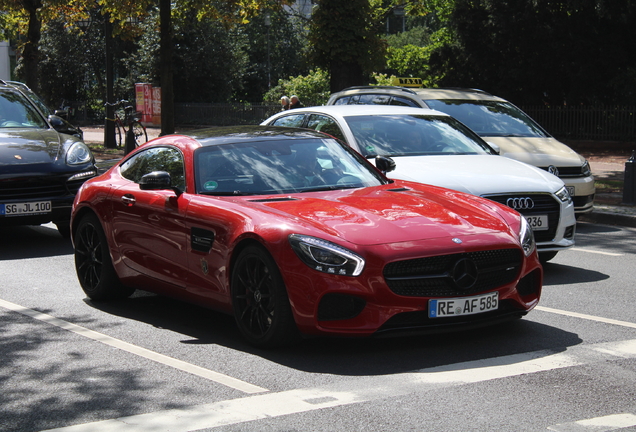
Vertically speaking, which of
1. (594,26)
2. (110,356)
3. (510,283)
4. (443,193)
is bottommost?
(110,356)

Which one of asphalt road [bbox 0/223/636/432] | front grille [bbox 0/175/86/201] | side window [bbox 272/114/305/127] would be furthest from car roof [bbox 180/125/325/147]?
front grille [bbox 0/175/86/201]

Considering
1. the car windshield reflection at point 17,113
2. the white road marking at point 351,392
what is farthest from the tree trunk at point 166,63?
the white road marking at point 351,392

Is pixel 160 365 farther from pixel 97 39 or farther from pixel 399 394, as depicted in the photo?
pixel 97 39

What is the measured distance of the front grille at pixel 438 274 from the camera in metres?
5.53

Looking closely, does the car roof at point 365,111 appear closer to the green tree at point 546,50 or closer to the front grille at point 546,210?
the front grille at point 546,210

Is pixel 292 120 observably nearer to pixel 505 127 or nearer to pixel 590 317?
pixel 505 127

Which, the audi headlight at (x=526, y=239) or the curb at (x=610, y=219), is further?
the curb at (x=610, y=219)

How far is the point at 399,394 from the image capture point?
4.88 m

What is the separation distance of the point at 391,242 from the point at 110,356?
1.93 meters

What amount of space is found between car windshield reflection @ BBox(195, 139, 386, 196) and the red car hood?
8.8 inches

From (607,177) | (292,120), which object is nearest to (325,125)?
(292,120)

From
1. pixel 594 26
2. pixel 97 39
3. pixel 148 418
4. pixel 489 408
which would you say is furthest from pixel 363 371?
pixel 97 39

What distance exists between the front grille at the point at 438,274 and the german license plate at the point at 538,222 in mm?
2691

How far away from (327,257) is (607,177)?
1510 cm
